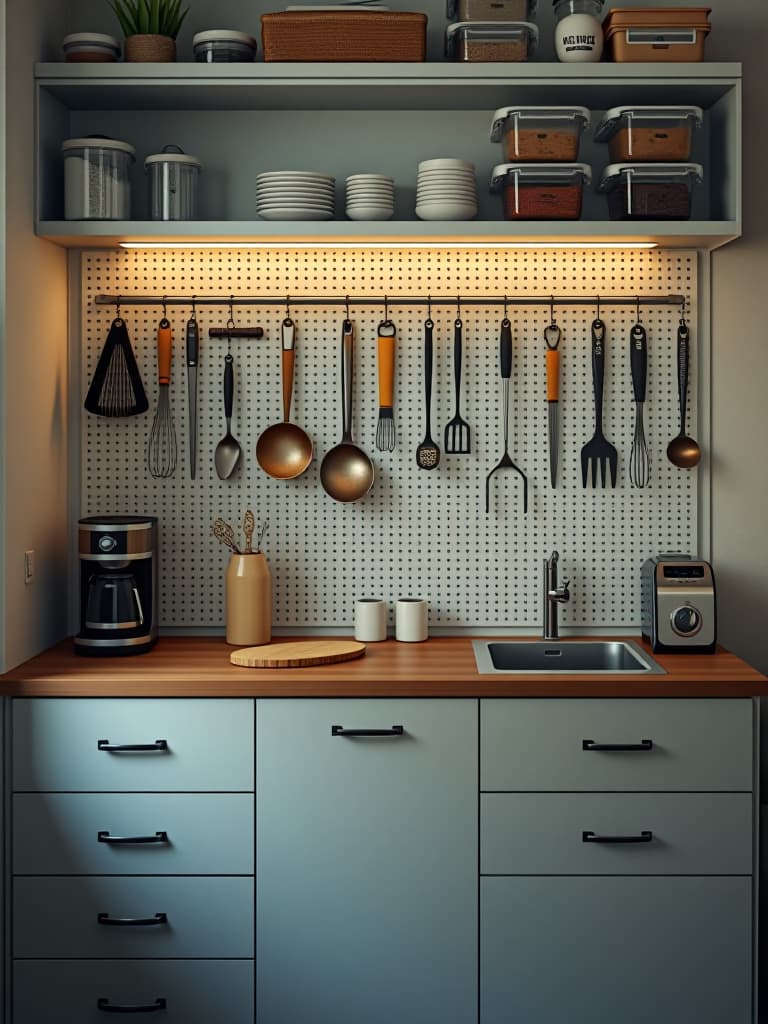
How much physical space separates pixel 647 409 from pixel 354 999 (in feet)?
5.36

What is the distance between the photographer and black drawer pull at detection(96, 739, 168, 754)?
7.75ft

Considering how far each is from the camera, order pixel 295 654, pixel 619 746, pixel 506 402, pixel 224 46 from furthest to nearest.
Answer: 1. pixel 506 402
2. pixel 224 46
3. pixel 295 654
4. pixel 619 746

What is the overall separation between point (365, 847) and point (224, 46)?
6.31ft

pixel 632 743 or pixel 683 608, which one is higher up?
pixel 683 608

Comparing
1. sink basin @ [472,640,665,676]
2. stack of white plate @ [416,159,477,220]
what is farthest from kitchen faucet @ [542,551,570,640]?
stack of white plate @ [416,159,477,220]

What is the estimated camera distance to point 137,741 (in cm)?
238

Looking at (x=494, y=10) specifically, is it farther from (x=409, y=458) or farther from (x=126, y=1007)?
(x=126, y=1007)

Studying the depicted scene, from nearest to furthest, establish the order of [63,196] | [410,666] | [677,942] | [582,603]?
[677,942]
[410,666]
[63,196]
[582,603]

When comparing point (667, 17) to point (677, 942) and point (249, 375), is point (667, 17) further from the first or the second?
point (677, 942)

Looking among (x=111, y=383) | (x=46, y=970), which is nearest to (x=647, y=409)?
(x=111, y=383)

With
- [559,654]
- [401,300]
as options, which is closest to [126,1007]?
[559,654]

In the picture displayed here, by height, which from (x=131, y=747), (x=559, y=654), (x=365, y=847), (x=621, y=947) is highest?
(x=559, y=654)

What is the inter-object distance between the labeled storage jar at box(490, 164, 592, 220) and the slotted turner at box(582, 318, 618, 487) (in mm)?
385

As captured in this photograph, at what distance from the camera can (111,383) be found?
9.42 ft
